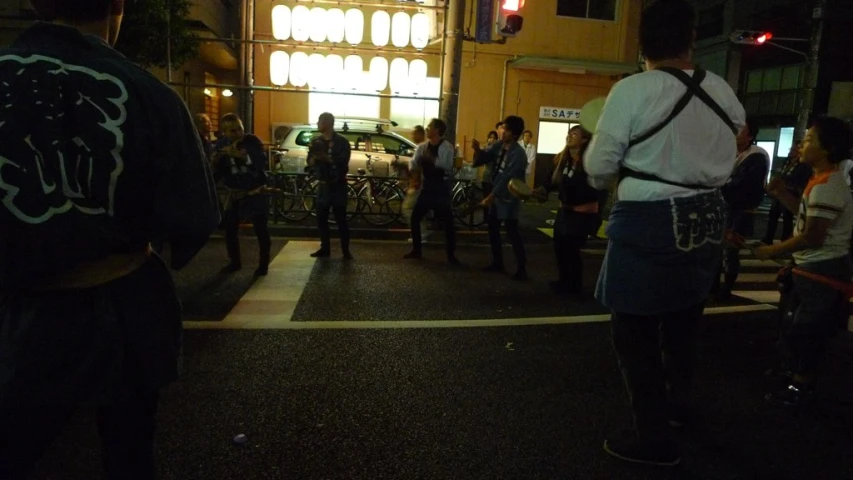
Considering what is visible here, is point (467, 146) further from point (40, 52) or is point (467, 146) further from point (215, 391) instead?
point (40, 52)

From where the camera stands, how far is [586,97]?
19906 mm

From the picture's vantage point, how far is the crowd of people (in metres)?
1.53

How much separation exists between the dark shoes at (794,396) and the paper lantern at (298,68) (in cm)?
899

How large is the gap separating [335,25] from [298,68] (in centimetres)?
95

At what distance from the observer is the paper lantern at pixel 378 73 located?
437 inches

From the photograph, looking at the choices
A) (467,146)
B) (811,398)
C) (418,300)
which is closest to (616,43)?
(467,146)

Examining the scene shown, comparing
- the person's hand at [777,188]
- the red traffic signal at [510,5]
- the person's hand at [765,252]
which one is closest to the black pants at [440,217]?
the red traffic signal at [510,5]

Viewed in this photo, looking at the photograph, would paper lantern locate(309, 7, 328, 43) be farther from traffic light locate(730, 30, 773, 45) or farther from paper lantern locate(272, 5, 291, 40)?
traffic light locate(730, 30, 773, 45)

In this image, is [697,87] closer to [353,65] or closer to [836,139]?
[836,139]

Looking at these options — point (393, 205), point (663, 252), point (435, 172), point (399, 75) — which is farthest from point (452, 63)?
point (663, 252)

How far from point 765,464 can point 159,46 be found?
925 cm

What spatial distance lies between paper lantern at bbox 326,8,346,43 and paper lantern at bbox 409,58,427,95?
50.5 inches

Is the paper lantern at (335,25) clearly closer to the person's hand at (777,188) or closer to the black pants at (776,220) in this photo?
the black pants at (776,220)

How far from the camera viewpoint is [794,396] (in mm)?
3869
